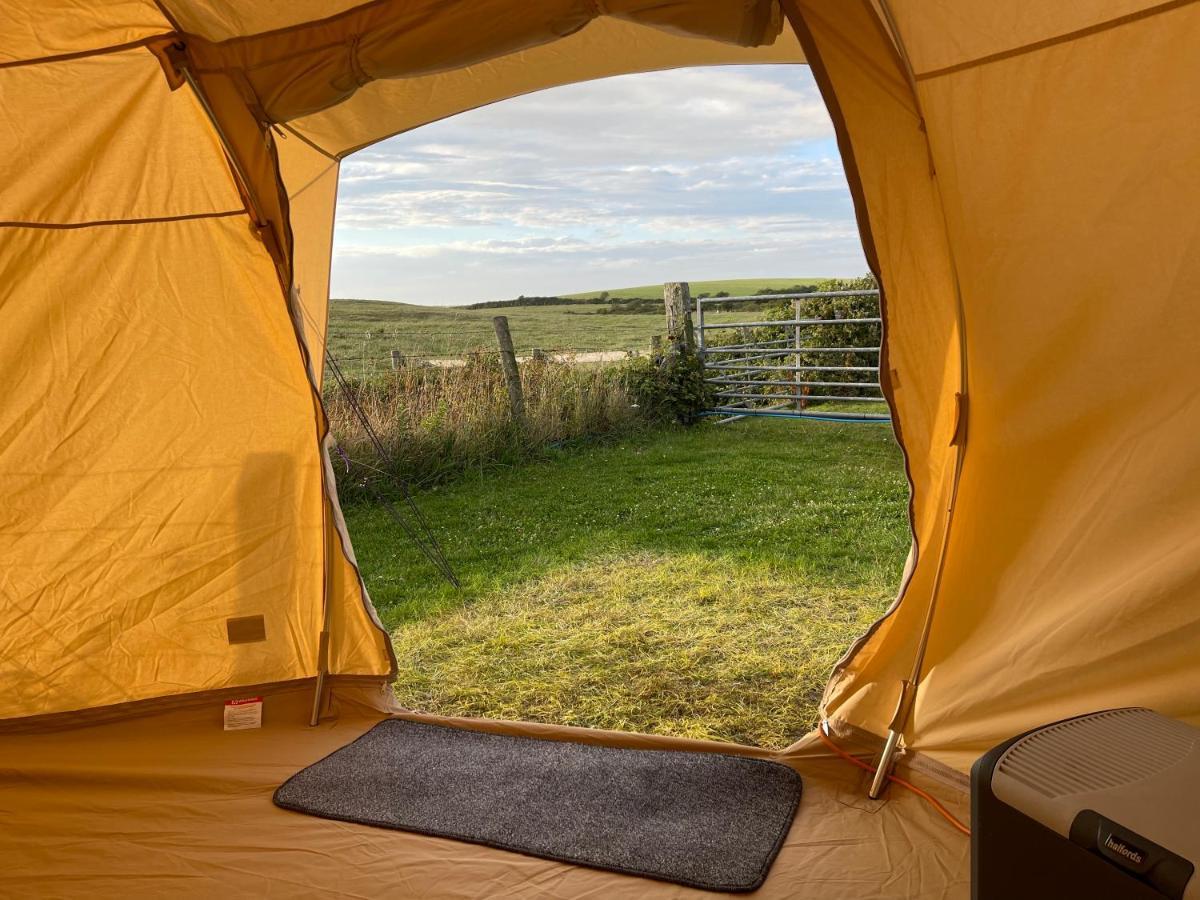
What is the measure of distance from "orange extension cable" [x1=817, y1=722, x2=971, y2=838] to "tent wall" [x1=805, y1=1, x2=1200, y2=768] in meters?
0.09

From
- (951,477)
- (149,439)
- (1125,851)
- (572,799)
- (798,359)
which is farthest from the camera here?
(798,359)

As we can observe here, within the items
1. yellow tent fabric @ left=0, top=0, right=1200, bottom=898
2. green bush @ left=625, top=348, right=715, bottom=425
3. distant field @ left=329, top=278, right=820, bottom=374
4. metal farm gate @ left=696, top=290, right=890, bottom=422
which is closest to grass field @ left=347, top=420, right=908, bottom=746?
yellow tent fabric @ left=0, top=0, right=1200, bottom=898

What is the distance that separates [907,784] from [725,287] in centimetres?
1128

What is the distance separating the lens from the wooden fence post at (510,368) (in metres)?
6.37

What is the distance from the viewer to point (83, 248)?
8.62 feet

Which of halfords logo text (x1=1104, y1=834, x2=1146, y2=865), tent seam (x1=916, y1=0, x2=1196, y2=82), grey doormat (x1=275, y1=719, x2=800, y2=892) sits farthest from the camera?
grey doormat (x1=275, y1=719, x2=800, y2=892)

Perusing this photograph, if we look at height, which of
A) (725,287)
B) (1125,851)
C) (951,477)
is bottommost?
(1125,851)

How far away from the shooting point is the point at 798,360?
8570 mm

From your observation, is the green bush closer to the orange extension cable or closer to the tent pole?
the orange extension cable

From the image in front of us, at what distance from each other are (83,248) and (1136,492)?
8.76 feet

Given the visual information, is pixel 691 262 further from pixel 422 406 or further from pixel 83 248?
pixel 83 248

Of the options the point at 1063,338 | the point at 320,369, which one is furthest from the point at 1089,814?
the point at 320,369

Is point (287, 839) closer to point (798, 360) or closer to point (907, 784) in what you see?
point (907, 784)

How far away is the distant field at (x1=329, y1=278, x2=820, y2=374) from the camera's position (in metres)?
7.51
